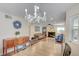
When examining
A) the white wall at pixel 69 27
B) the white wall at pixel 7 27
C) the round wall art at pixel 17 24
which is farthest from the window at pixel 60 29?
the round wall art at pixel 17 24

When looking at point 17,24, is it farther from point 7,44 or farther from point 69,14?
point 69,14

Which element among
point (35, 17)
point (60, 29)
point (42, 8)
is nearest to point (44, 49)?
point (60, 29)

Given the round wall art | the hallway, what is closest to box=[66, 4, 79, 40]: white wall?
the hallway

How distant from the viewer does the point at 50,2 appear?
1.63m

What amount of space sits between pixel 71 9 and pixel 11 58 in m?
1.34

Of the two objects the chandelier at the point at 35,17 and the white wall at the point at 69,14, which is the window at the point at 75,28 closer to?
the white wall at the point at 69,14

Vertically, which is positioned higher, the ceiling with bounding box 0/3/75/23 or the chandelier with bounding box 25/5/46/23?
the ceiling with bounding box 0/3/75/23

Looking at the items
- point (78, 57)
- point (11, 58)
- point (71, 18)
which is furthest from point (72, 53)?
point (11, 58)

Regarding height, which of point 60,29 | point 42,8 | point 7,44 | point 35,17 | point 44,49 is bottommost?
point 44,49

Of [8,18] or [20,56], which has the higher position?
[8,18]

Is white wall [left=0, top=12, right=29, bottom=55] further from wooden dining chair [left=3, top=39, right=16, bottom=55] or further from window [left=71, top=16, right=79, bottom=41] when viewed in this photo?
window [left=71, top=16, right=79, bottom=41]

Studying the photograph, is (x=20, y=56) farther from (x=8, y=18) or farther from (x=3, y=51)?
(x=8, y=18)

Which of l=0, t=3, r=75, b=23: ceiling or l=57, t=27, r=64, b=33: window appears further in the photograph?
l=57, t=27, r=64, b=33: window

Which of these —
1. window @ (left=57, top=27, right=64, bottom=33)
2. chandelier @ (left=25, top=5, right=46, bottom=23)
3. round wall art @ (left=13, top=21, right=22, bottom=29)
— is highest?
chandelier @ (left=25, top=5, right=46, bottom=23)
